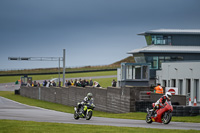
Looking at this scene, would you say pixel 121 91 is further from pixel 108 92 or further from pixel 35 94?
pixel 35 94

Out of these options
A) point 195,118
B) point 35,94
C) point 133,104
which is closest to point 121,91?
point 133,104

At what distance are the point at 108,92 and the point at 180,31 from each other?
3699cm

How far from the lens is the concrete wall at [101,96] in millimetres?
31625

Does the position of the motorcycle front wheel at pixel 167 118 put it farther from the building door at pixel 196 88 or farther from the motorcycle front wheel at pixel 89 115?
the building door at pixel 196 88

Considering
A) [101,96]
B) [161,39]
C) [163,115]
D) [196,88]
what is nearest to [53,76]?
Answer: [161,39]

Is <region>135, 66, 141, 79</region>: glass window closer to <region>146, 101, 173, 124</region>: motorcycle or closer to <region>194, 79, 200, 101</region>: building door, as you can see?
<region>194, 79, 200, 101</region>: building door

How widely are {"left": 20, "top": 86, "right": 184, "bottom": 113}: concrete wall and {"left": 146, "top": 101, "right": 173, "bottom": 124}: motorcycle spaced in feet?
29.8

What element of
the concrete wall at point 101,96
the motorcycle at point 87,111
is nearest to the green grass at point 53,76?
the concrete wall at point 101,96

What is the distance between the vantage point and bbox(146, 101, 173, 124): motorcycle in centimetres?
2139

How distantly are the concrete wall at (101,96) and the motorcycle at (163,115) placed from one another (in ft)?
29.8

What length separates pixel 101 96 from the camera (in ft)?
131

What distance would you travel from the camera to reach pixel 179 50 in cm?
6712

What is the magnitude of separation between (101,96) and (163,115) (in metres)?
18.3

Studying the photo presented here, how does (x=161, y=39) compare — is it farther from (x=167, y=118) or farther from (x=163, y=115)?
(x=167, y=118)
